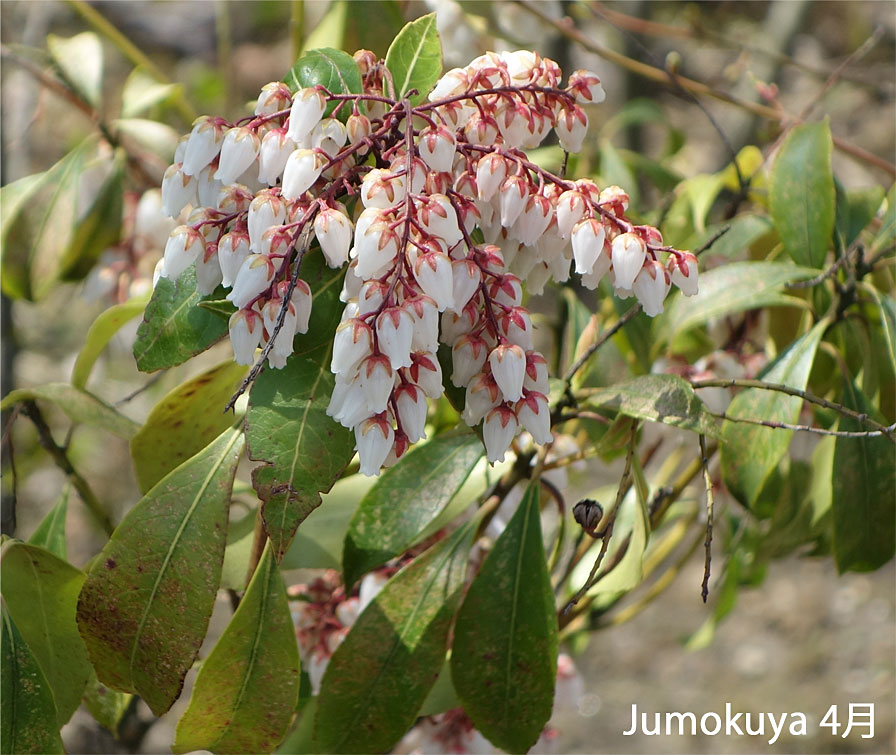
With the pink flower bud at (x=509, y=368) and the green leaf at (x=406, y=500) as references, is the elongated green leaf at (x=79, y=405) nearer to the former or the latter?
the green leaf at (x=406, y=500)

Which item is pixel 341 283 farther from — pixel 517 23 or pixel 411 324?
pixel 517 23

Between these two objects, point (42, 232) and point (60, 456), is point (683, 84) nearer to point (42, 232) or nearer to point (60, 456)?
point (42, 232)

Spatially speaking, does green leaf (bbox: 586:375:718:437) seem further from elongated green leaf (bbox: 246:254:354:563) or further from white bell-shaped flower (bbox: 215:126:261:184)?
white bell-shaped flower (bbox: 215:126:261:184)

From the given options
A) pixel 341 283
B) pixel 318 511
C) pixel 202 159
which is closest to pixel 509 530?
pixel 318 511

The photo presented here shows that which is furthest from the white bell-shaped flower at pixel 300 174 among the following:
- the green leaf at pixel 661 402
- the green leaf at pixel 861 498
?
the green leaf at pixel 861 498

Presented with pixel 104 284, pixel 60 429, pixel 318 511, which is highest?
pixel 60 429

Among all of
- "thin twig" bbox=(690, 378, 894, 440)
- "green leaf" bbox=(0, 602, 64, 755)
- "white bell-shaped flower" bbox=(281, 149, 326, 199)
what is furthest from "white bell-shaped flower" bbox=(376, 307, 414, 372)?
"green leaf" bbox=(0, 602, 64, 755)

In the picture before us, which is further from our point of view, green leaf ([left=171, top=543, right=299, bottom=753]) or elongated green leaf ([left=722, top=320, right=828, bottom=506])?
elongated green leaf ([left=722, top=320, right=828, bottom=506])
